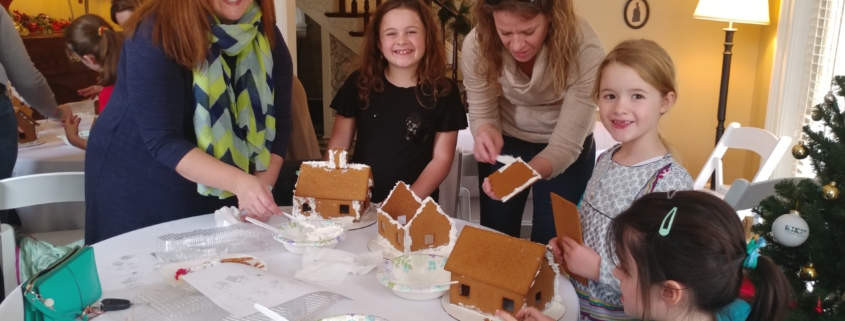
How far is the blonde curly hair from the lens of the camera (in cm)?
181

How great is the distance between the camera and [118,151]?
5.85 feet

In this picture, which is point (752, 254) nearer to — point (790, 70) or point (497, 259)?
point (497, 259)

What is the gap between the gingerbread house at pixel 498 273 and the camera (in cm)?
122

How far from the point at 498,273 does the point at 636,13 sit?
394cm

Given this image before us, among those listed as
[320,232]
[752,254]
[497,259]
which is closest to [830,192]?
[752,254]

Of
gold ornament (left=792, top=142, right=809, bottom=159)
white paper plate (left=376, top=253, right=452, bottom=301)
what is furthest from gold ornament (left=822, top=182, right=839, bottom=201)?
white paper plate (left=376, top=253, right=452, bottom=301)

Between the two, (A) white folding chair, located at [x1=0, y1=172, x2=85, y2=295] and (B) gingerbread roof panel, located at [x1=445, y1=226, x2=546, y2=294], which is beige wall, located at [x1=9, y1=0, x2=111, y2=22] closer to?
(A) white folding chair, located at [x1=0, y1=172, x2=85, y2=295]

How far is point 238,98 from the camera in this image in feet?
5.92

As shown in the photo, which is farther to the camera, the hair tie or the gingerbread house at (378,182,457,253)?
the gingerbread house at (378,182,457,253)

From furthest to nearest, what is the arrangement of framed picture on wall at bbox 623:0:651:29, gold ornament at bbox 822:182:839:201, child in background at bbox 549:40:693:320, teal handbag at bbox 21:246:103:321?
1. framed picture on wall at bbox 623:0:651:29
2. child in background at bbox 549:40:693:320
3. gold ornament at bbox 822:182:839:201
4. teal handbag at bbox 21:246:103:321

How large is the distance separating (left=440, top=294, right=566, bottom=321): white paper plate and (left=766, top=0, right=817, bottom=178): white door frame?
2.77m

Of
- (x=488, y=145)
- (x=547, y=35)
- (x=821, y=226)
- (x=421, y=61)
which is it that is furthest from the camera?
(x=421, y=61)

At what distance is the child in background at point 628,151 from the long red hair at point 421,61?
657 mm

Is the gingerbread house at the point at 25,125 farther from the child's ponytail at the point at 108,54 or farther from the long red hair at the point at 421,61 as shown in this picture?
the long red hair at the point at 421,61
